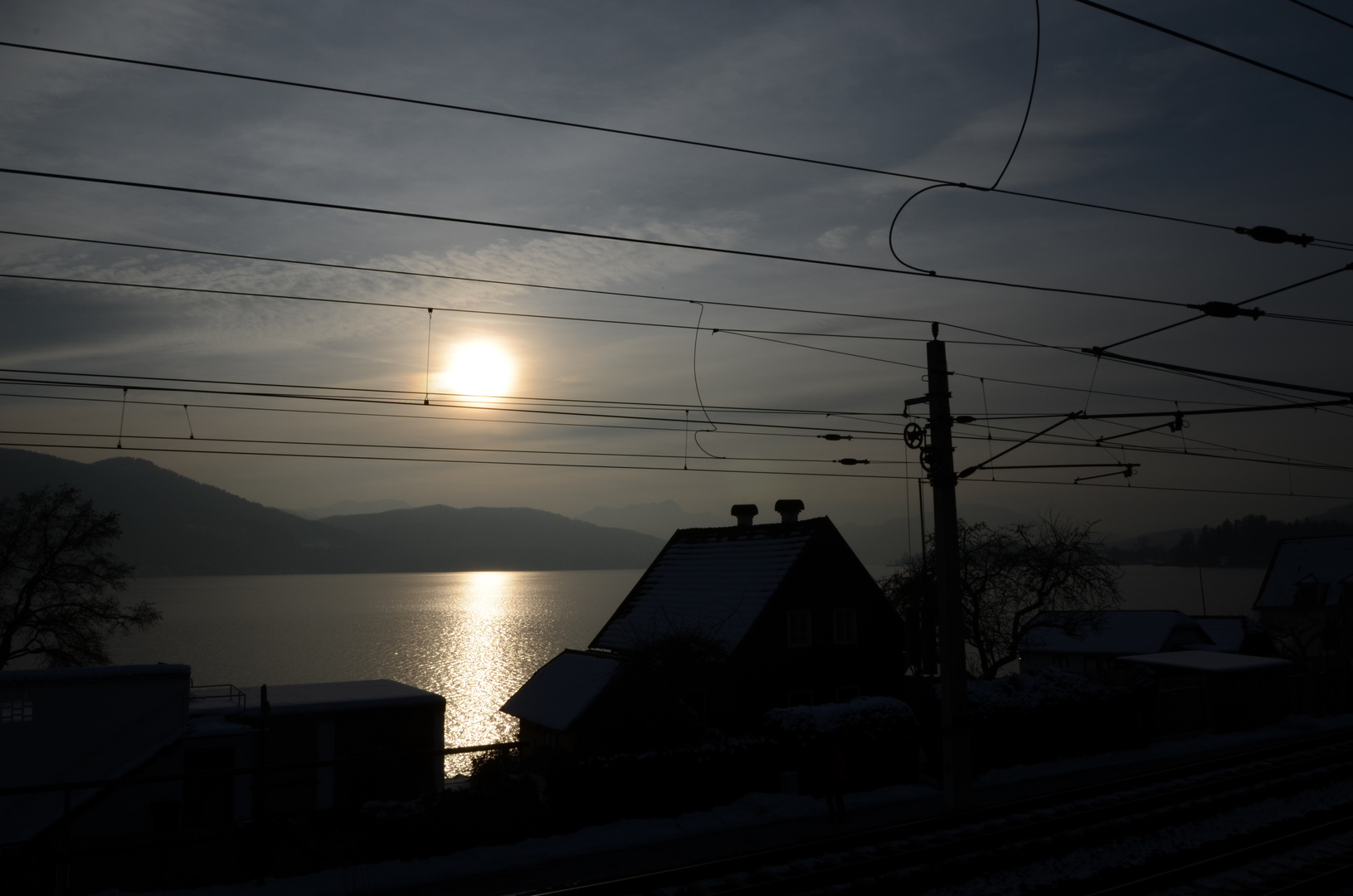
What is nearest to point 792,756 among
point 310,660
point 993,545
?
point 993,545

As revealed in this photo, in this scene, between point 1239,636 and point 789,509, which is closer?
point 789,509

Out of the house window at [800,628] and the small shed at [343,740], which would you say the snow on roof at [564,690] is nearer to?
the small shed at [343,740]

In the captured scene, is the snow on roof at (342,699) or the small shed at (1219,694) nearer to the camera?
the snow on roof at (342,699)

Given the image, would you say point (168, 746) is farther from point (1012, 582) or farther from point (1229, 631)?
point (1229, 631)

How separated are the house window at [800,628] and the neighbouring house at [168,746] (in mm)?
14132

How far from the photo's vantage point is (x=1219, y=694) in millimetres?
34094

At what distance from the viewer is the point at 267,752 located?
2980 cm

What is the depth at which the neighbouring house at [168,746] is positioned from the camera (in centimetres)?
2548

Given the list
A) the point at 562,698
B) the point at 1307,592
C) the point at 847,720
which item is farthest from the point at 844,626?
the point at 1307,592

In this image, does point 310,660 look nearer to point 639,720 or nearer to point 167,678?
point 167,678

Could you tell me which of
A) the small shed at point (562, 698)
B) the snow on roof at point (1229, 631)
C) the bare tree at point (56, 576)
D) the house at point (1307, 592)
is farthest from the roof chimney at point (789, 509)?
the house at point (1307, 592)

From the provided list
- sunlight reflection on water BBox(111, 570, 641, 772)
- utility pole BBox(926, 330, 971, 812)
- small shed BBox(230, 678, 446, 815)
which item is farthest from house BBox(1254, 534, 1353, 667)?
small shed BBox(230, 678, 446, 815)

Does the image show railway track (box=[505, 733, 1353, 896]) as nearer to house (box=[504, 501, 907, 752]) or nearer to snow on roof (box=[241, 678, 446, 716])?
house (box=[504, 501, 907, 752])

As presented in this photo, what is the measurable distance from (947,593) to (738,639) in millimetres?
12100
